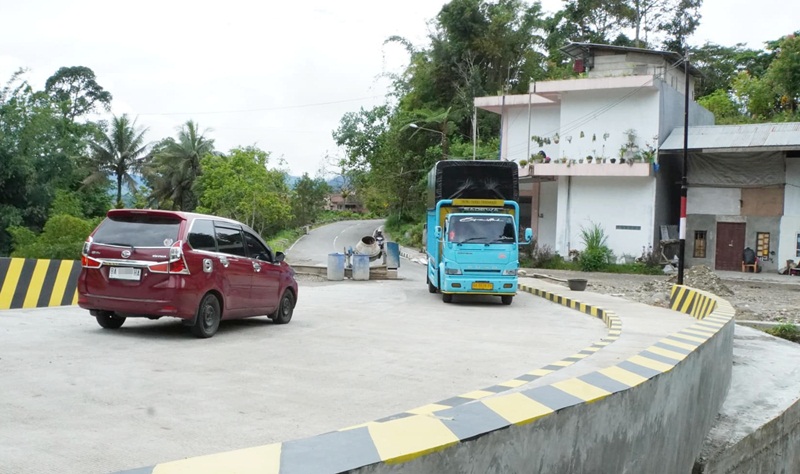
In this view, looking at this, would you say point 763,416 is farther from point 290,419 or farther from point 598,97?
point 598,97

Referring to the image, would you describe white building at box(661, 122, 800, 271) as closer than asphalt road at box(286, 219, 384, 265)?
Yes

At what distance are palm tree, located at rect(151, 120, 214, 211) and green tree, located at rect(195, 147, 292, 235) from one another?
3952mm

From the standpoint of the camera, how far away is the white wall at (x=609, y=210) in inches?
1425

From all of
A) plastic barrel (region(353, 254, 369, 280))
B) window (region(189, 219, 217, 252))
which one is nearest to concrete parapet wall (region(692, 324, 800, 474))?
window (region(189, 219, 217, 252))

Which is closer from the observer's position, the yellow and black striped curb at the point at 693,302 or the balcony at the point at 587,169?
the yellow and black striped curb at the point at 693,302

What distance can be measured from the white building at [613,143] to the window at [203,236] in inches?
1150

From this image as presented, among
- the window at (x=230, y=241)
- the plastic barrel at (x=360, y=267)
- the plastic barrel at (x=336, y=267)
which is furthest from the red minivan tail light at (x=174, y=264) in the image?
the plastic barrel at (x=360, y=267)

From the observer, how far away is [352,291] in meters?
20.4

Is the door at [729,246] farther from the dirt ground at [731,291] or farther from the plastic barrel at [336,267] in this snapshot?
the plastic barrel at [336,267]

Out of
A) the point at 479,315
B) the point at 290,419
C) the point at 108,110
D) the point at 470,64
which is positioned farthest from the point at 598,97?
the point at 108,110

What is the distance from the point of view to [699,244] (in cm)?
3644

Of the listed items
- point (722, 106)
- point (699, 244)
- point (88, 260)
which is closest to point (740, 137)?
point (699, 244)

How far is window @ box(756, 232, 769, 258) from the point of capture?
3441cm

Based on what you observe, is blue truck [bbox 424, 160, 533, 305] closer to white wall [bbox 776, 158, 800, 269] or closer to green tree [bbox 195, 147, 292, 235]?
white wall [bbox 776, 158, 800, 269]
